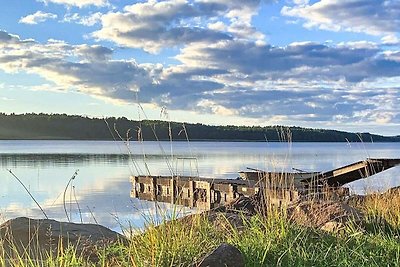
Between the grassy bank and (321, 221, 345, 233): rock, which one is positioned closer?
the grassy bank

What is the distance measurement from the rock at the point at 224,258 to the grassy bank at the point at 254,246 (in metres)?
0.16

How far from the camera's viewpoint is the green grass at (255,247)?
17.3 feet

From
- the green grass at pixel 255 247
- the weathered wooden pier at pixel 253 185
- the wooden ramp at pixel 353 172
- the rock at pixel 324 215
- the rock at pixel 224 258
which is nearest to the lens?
the rock at pixel 224 258

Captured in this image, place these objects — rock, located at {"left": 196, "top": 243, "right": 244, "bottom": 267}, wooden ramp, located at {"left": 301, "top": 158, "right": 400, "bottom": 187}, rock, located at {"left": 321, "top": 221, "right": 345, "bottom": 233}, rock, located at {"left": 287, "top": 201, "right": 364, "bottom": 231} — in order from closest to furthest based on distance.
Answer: rock, located at {"left": 196, "top": 243, "right": 244, "bottom": 267} < rock, located at {"left": 321, "top": 221, "right": 345, "bottom": 233} < rock, located at {"left": 287, "top": 201, "right": 364, "bottom": 231} < wooden ramp, located at {"left": 301, "top": 158, "right": 400, "bottom": 187}

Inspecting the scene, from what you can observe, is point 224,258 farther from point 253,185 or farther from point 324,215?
point 253,185

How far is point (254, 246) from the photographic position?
19.5 ft

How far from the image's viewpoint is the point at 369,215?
27.5ft

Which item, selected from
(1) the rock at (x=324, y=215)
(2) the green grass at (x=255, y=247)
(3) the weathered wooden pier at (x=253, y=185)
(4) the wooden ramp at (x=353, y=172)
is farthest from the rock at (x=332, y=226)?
(4) the wooden ramp at (x=353, y=172)

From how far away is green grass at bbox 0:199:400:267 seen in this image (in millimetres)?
5273

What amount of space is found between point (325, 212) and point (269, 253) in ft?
8.14

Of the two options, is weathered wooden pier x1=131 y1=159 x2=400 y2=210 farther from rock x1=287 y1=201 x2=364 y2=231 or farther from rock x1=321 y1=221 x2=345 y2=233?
rock x1=321 y1=221 x2=345 y2=233

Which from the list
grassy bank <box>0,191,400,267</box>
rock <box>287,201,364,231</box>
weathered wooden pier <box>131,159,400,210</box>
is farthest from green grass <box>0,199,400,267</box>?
weathered wooden pier <box>131,159,400,210</box>

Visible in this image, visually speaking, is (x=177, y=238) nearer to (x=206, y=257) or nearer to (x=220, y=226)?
(x=206, y=257)

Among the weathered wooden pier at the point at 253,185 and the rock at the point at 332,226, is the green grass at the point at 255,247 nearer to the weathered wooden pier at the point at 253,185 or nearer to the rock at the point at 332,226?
the rock at the point at 332,226
